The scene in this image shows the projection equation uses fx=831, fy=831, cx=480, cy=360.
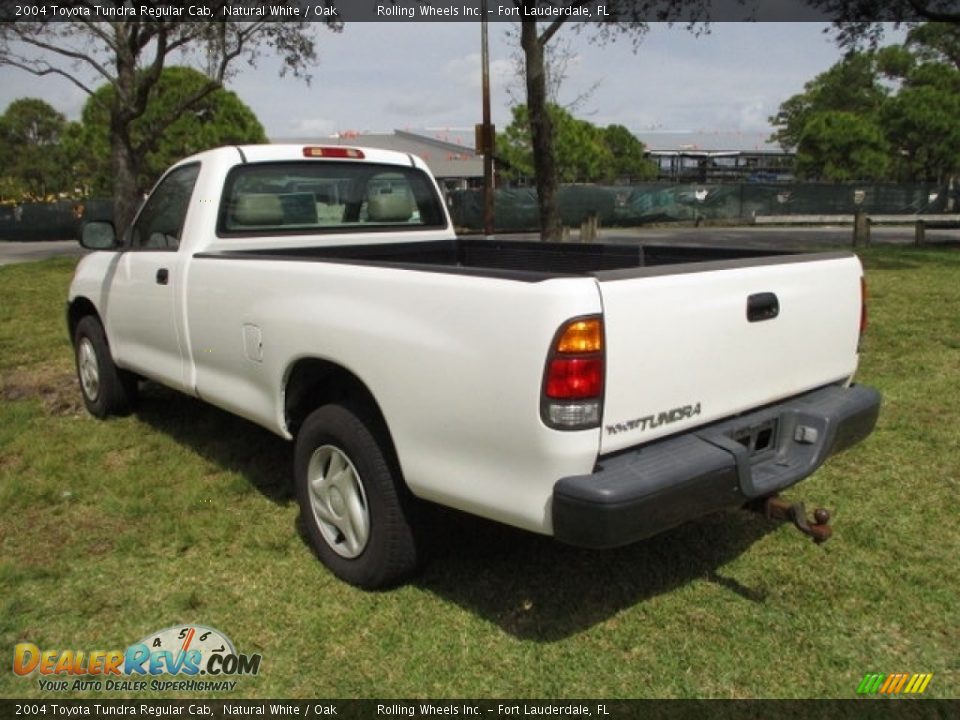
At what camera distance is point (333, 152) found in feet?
16.0

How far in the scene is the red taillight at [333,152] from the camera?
4809mm

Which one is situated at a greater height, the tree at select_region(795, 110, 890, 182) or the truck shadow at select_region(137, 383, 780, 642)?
the tree at select_region(795, 110, 890, 182)

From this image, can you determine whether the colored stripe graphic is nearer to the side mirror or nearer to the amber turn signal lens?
the amber turn signal lens

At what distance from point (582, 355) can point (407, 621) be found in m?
1.33

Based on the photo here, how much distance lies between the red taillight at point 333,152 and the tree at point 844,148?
45.5 m

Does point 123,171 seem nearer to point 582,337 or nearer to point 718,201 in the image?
point 582,337

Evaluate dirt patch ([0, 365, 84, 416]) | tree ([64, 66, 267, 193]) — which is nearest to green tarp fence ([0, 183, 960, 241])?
tree ([64, 66, 267, 193])

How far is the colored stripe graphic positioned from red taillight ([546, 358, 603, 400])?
4.44 ft

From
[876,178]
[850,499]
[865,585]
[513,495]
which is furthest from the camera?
[876,178]

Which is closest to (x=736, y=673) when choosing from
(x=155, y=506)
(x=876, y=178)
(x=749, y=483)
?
(x=749, y=483)

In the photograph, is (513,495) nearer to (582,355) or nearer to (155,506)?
(582,355)

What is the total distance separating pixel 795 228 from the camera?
32469mm

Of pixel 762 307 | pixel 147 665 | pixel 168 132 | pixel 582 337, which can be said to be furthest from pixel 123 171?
pixel 168 132

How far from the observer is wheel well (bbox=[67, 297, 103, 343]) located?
5680 millimetres
